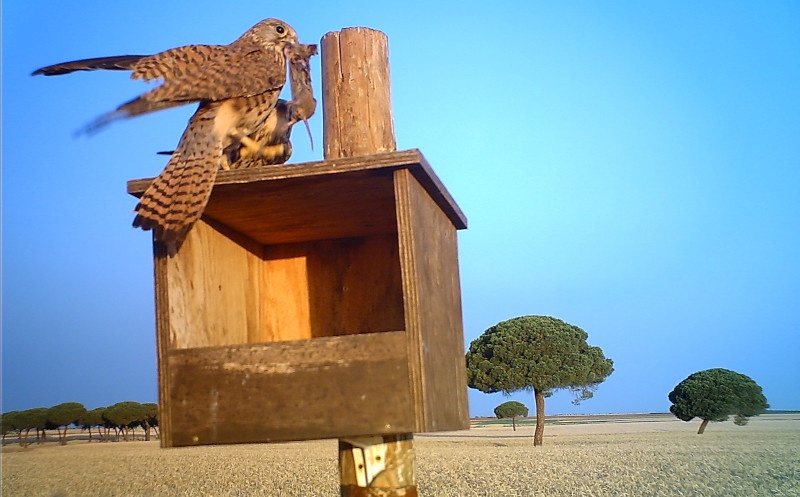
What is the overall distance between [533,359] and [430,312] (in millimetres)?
31370

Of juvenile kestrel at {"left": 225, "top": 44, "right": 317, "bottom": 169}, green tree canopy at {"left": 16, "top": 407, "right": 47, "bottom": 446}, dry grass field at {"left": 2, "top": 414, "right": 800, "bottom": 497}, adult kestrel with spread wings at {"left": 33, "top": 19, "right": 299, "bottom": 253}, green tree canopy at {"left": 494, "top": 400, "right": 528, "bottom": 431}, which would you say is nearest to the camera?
adult kestrel with spread wings at {"left": 33, "top": 19, "right": 299, "bottom": 253}

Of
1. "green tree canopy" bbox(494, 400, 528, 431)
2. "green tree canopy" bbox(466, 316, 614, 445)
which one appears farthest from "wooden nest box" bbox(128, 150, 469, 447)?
"green tree canopy" bbox(494, 400, 528, 431)

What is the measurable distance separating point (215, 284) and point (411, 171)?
3.90 feet

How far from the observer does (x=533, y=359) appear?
3372cm

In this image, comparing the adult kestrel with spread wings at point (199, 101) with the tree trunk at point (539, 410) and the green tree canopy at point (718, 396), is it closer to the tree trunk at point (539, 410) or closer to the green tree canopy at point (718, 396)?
the tree trunk at point (539, 410)

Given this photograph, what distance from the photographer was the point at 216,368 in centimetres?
304

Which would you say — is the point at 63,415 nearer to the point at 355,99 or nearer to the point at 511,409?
the point at 511,409

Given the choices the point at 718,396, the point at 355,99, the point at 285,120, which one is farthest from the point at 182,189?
the point at 718,396

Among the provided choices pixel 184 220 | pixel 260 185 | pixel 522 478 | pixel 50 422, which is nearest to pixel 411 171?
pixel 260 185

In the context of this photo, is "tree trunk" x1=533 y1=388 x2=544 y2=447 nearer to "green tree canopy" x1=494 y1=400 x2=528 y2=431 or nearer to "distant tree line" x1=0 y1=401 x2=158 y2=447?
"distant tree line" x1=0 y1=401 x2=158 y2=447

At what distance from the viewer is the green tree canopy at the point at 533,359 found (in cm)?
3353

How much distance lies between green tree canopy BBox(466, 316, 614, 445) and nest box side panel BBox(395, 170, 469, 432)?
30.3 metres

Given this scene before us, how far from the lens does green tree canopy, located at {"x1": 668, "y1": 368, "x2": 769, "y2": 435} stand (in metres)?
34.8

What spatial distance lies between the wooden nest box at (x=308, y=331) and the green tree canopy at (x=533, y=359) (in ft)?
98.9
